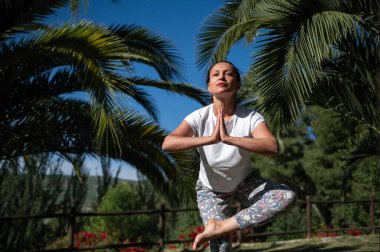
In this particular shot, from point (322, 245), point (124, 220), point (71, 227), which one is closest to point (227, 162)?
point (71, 227)

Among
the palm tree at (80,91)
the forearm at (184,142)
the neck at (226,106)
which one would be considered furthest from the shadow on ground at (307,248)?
the forearm at (184,142)

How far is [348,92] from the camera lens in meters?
5.55

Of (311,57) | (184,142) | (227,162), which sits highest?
(311,57)

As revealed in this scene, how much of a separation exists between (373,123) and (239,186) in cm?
351

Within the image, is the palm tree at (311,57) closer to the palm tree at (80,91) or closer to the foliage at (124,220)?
the palm tree at (80,91)

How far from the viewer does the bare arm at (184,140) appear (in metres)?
2.32

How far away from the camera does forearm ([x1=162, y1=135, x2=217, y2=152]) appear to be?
2342 mm

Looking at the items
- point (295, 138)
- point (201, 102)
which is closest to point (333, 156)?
point (295, 138)

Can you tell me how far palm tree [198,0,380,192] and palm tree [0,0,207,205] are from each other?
1419mm

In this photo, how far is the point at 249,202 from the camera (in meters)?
2.63

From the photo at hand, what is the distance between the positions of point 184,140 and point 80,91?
434 cm

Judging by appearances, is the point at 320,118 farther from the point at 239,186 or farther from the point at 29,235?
the point at 239,186

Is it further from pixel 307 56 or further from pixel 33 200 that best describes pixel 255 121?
pixel 33 200

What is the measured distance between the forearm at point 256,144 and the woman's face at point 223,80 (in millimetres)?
410
